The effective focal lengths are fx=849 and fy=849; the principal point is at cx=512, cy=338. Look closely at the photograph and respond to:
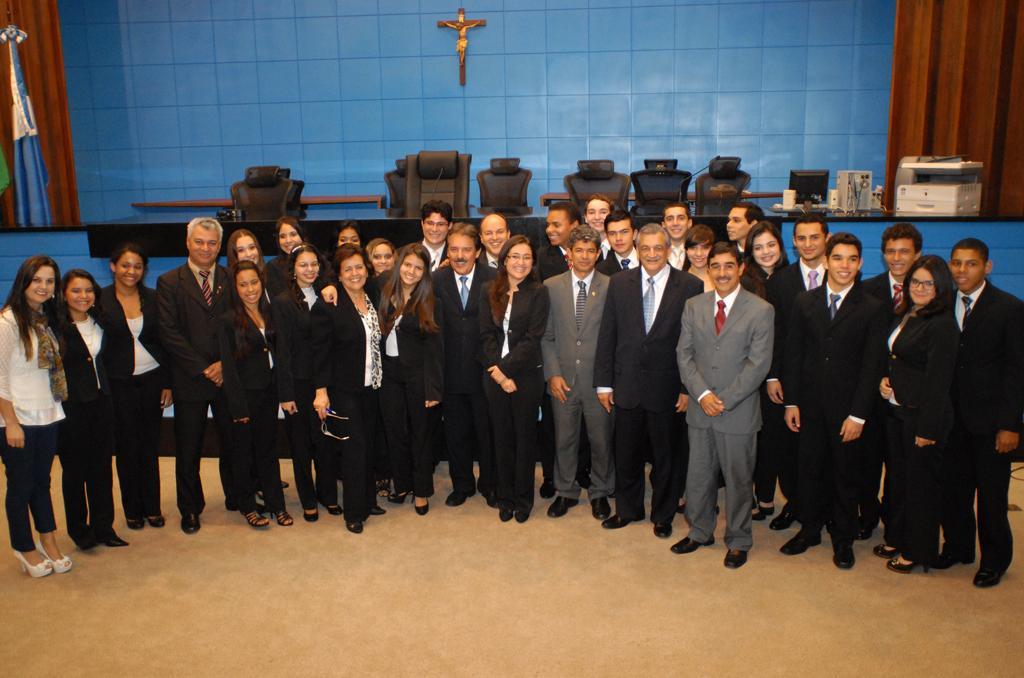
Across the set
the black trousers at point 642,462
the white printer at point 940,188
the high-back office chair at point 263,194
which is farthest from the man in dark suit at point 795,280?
the high-back office chair at point 263,194

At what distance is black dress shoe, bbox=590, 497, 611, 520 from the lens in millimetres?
4539

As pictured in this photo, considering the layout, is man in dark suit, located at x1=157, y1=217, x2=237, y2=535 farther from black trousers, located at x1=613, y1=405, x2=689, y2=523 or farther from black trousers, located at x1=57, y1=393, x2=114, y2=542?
black trousers, located at x1=613, y1=405, x2=689, y2=523

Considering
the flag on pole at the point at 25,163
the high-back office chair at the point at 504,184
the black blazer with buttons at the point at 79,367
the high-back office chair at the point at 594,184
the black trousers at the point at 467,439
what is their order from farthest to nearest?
the high-back office chair at the point at 504,184
the high-back office chair at the point at 594,184
the flag on pole at the point at 25,163
the black trousers at the point at 467,439
the black blazer with buttons at the point at 79,367

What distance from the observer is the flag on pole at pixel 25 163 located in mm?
8086

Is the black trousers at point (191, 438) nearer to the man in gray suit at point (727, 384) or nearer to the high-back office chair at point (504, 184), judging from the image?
the man in gray suit at point (727, 384)

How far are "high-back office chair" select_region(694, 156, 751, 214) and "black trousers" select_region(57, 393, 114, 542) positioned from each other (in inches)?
217

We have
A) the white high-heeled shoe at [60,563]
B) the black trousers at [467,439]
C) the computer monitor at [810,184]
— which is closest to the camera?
the white high-heeled shoe at [60,563]

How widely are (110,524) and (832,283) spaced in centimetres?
373

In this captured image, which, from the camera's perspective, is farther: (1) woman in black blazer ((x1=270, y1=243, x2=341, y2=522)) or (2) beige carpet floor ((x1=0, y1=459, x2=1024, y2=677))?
(1) woman in black blazer ((x1=270, y1=243, x2=341, y2=522))

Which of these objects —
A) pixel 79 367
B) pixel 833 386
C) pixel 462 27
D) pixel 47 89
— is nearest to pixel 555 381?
pixel 833 386

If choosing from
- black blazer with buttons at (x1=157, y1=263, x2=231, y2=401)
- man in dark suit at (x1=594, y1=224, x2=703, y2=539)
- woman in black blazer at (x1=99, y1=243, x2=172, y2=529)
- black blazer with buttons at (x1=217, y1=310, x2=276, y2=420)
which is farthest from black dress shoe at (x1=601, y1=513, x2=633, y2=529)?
woman in black blazer at (x1=99, y1=243, x2=172, y2=529)

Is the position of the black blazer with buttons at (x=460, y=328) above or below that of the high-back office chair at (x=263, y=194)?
below

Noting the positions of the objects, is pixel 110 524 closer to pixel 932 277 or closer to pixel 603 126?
pixel 932 277

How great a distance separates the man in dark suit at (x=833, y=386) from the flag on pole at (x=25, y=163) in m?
7.16
